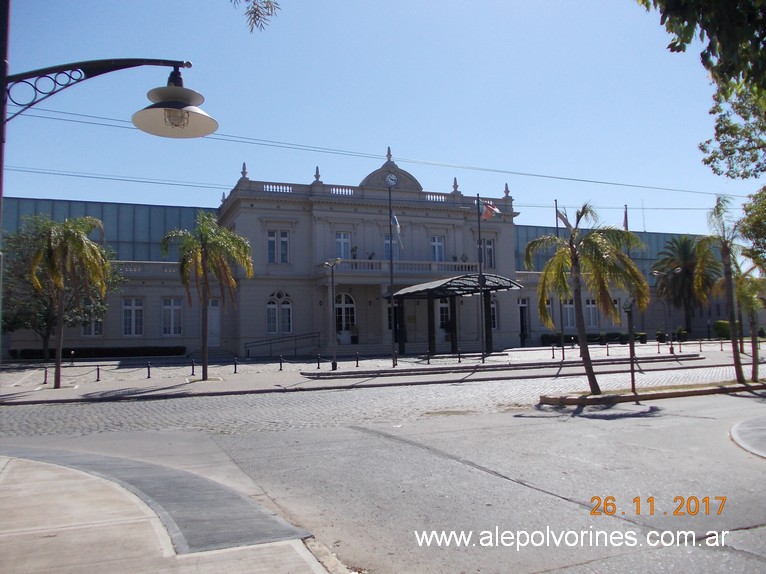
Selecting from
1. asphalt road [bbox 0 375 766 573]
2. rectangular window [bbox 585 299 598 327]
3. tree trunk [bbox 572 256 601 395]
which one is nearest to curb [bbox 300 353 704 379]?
asphalt road [bbox 0 375 766 573]

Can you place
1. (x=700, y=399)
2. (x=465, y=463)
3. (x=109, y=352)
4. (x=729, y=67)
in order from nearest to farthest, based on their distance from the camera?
1. (x=729, y=67)
2. (x=465, y=463)
3. (x=700, y=399)
4. (x=109, y=352)

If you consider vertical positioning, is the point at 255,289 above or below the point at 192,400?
above

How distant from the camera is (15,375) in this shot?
92.5 feet

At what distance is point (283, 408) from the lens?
53.8ft

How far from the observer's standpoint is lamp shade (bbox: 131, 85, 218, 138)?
6766 millimetres

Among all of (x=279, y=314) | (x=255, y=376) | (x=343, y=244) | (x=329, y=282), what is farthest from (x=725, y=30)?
(x=343, y=244)

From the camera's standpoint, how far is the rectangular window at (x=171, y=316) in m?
44.7

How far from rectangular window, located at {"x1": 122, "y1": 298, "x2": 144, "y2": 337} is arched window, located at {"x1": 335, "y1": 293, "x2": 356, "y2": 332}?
13.5 m

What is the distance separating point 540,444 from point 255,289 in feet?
115

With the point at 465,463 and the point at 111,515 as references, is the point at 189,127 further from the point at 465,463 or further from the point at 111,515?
the point at 465,463

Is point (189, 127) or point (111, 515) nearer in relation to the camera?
point (111, 515)

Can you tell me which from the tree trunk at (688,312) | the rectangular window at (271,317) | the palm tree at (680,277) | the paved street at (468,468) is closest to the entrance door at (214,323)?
the rectangular window at (271,317)

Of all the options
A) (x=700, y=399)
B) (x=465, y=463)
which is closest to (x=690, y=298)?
(x=700, y=399)

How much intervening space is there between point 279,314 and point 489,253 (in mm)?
17584
